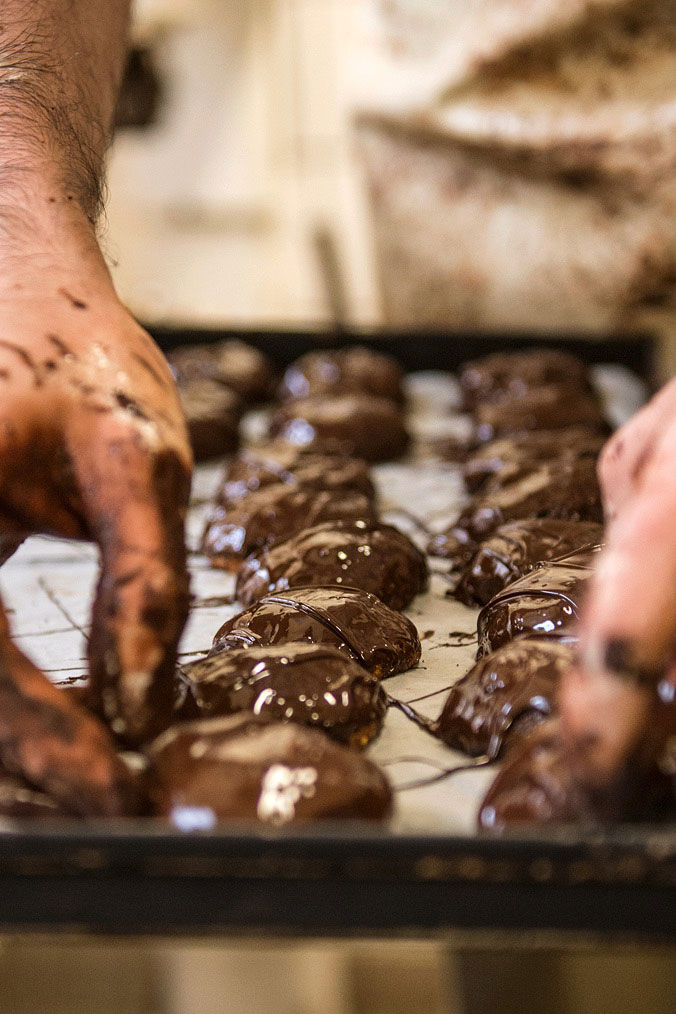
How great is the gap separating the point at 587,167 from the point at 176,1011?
215 cm

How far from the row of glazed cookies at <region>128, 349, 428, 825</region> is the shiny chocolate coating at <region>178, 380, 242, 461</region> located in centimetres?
10

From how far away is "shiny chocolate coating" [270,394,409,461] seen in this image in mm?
2086

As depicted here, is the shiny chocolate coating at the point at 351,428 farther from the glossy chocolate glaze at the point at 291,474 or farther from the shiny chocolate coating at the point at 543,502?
the shiny chocolate coating at the point at 543,502

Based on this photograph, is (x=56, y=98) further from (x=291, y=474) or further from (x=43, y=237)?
(x=291, y=474)

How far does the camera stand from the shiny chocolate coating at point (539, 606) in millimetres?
1120

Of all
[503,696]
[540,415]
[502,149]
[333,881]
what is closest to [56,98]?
[503,696]

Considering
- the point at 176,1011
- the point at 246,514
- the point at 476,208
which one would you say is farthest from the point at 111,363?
the point at 476,208

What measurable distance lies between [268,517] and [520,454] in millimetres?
471

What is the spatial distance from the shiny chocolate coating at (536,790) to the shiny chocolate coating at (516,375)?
5.17 ft

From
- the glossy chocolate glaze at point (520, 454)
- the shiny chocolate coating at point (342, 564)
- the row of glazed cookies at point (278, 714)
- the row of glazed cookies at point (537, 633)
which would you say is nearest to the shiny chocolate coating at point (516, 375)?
the row of glazed cookies at point (537, 633)

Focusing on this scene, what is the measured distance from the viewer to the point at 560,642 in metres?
1.07

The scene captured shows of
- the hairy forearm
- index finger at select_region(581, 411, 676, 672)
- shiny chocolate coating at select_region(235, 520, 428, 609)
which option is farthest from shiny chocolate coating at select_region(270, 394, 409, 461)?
index finger at select_region(581, 411, 676, 672)

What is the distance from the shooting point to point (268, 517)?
1625 mm

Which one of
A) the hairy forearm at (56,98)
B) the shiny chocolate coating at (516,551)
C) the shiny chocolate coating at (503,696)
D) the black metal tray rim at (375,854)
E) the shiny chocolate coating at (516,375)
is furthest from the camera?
the shiny chocolate coating at (516,375)
